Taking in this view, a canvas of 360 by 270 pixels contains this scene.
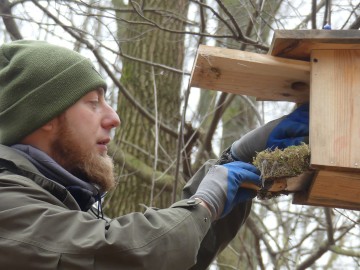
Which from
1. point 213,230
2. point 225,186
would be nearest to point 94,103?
point 225,186

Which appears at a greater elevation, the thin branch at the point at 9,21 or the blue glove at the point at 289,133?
the blue glove at the point at 289,133

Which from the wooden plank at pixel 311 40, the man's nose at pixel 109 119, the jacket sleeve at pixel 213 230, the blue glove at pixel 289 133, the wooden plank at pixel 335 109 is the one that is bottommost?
the jacket sleeve at pixel 213 230

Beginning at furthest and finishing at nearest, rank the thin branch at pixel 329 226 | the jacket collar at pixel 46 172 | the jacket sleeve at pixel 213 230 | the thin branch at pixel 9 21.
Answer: the thin branch at pixel 9 21, the thin branch at pixel 329 226, the jacket sleeve at pixel 213 230, the jacket collar at pixel 46 172

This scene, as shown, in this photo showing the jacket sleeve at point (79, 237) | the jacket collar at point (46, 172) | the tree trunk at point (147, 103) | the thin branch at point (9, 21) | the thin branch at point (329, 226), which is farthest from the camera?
the tree trunk at point (147, 103)

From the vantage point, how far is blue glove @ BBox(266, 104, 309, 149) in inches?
98.7

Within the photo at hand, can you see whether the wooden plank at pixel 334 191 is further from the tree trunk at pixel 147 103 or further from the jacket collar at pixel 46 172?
the tree trunk at pixel 147 103

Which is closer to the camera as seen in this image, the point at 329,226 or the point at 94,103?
the point at 94,103

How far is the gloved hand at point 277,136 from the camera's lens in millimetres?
2512

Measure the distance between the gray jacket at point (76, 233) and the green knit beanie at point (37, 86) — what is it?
0.23 m

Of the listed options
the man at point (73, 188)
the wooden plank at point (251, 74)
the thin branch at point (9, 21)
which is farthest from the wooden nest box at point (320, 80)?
the thin branch at point (9, 21)

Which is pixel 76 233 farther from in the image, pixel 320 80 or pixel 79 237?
pixel 320 80

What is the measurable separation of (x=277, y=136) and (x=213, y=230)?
39 centimetres

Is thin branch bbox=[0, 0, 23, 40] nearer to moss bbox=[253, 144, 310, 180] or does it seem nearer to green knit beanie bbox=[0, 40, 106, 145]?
green knit beanie bbox=[0, 40, 106, 145]

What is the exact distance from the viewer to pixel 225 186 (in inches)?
88.0
